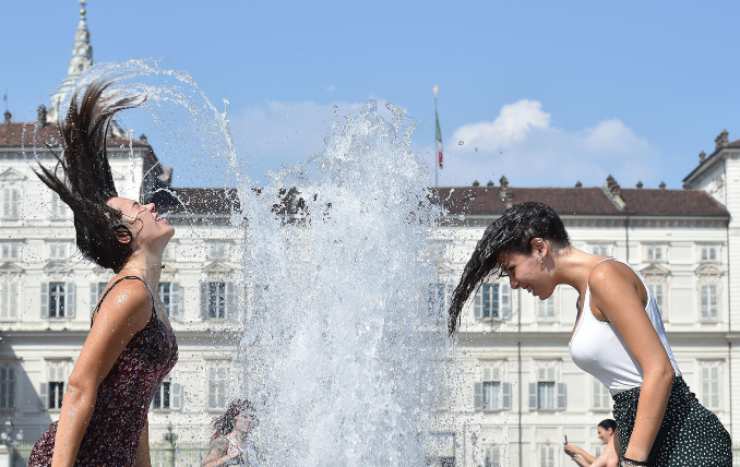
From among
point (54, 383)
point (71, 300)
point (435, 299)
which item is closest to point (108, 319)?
point (435, 299)

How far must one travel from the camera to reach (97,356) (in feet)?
10.2

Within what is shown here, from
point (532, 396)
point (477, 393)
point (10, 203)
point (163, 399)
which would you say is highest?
point (10, 203)

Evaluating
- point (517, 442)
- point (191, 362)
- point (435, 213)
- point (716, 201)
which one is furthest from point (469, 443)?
point (435, 213)

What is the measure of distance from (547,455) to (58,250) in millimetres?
21711

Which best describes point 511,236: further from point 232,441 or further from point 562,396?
point 562,396

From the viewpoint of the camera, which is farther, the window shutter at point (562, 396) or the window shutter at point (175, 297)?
the window shutter at point (562, 396)

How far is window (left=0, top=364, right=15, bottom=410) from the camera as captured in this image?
49531 mm

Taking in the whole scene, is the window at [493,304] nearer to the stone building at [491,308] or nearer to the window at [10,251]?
the stone building at [491,308]

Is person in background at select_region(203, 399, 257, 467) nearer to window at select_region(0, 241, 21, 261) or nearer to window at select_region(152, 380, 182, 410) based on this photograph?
window at select_region(152, 380, 182, 410)

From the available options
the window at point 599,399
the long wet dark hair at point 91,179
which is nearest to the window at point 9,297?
the window at point 599,399

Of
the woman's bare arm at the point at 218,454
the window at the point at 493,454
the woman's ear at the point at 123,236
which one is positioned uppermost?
the woman's ear at the point at 123,236

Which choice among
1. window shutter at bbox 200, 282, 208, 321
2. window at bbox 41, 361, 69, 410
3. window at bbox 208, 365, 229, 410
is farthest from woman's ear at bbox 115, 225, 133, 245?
window shutter at bbox 200, 282, 208, 321

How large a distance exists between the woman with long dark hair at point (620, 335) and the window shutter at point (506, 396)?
159 feet

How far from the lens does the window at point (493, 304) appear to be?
170 feet
